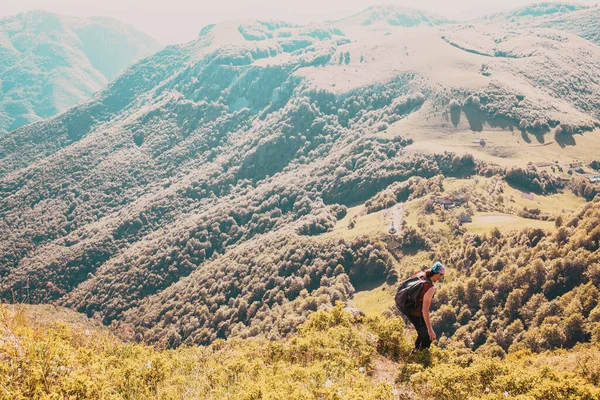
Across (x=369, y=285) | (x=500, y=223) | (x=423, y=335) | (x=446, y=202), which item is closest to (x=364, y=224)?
(x=446, y=202)

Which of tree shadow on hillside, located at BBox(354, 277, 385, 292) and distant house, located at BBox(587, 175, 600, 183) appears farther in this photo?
distant house, located at BBox(587, 175, 600, 183)

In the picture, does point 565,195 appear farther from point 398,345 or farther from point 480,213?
point 398,345

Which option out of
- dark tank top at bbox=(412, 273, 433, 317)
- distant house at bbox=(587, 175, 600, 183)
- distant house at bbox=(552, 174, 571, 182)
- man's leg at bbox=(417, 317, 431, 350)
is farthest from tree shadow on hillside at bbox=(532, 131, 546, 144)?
dark tank top at bbox=(412, 273, 433, 317)

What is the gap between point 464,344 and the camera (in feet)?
253

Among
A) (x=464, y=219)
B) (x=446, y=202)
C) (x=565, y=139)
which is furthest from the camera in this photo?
(x=565, y=139)

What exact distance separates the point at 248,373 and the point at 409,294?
725 cm

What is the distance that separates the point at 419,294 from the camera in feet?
49.8

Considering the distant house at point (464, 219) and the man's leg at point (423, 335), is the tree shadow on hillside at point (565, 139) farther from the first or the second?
the man's leg at point (423, 335)

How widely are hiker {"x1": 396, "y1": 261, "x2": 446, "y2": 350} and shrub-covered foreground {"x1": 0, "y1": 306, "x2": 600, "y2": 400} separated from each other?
6.52 ft

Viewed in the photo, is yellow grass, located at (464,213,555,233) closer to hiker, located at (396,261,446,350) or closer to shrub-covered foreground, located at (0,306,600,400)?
shrub-covered foreground, located at (0,306,600,400)

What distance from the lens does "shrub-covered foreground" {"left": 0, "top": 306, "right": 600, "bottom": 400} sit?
9.82m

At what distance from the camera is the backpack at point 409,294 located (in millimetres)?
15133

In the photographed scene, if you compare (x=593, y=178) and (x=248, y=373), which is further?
(x=593, y=178)

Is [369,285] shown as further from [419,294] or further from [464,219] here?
[419,294]
